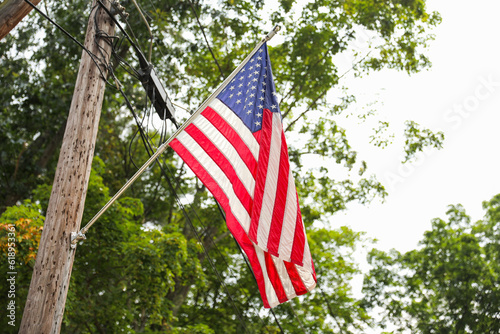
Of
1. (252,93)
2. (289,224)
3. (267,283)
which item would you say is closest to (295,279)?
(267,283)

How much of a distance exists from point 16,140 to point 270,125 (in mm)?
7918

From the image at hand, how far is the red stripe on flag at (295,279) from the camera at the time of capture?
4.96 meters

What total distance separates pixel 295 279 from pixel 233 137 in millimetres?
1771

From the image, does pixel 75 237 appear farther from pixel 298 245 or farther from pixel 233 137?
pixel 298 245

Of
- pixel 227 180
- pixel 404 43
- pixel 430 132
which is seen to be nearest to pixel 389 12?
pixel 404 43

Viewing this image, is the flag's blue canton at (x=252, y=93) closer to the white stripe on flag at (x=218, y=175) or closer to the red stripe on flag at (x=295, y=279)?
the white stripe on flag at (x=218, y=175)

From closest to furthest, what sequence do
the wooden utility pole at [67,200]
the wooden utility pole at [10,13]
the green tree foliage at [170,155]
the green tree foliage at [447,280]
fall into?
the wooden utility pole at [67,200] < the wooden utility pole at [10,13] < the green tree foliage at [170,155] < the green tree foliage at [447,280]

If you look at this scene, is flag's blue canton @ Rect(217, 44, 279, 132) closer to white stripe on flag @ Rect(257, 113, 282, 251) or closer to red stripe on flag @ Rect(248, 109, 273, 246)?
red stripe on flag @ Rect(248, 109, 273, 246)

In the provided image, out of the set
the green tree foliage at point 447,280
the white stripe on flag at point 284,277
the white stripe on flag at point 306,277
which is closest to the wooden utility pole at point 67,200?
the white stripe on flag at point 284,277

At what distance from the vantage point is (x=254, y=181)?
4.91 meters

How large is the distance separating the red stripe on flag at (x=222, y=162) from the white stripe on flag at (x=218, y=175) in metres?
0.03

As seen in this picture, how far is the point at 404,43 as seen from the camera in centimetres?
1530

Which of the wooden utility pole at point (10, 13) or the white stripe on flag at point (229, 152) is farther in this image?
the white stripe on flag at point (229, 152)

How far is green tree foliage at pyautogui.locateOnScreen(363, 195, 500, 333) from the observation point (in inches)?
805
